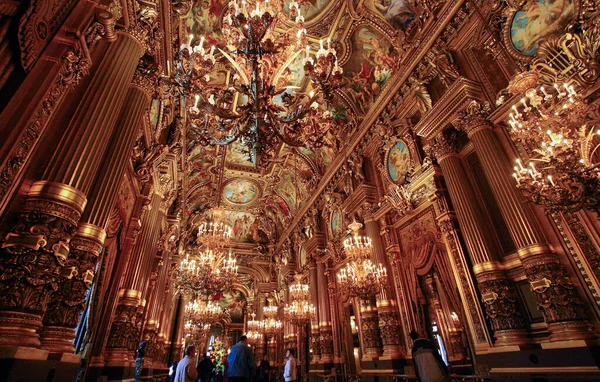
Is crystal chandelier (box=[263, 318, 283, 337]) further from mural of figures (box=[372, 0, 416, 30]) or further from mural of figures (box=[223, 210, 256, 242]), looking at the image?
mural of figures (box=[372, 0, 416, 30])

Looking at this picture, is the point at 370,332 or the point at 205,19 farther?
the point at 370,332

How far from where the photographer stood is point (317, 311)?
454 inches

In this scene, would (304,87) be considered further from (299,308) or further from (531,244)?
(531,244)

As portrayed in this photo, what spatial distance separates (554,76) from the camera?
4.32 metres

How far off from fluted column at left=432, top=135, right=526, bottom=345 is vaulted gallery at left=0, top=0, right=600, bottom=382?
0.03 meters

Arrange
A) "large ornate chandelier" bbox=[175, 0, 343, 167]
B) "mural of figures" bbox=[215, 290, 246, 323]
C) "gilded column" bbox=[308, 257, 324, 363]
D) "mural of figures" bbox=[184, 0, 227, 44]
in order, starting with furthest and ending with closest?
1. "mural of figures" bbox=[215, 290, 246, 323]
2. "gilded column" bbox=[308, 257, 324, 363]
3. "mural of figures" bbox=[184, 0, 227, 44]
4. "large ornate chandelier" bbox=[175, 0, 343, 167]

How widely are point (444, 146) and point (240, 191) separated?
12.5 m

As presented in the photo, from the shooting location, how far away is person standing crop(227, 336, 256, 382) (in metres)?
4.65

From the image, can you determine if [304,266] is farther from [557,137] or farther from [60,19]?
[60,19]

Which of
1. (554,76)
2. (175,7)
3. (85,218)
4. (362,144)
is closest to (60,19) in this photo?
(85,218)

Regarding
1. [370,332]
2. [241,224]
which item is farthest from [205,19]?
[241,224]

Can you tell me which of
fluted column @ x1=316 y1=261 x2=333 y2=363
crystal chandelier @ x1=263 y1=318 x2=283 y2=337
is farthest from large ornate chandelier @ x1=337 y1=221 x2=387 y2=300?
crystal chandelier @ x1=263 y1=318 x2=283 y2=337

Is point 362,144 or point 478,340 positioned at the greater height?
point 362,144

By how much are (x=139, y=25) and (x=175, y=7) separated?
1743 millimetres
